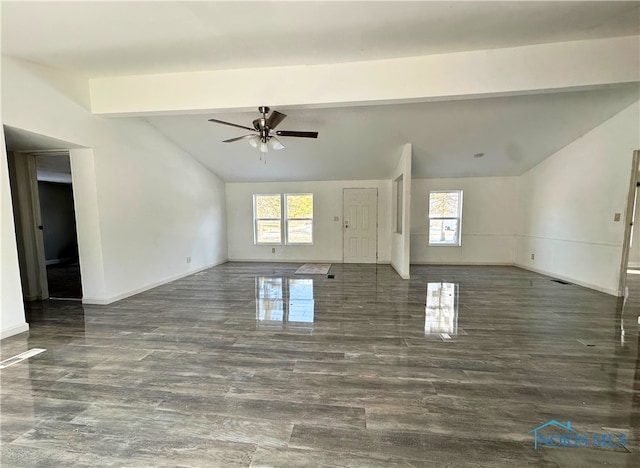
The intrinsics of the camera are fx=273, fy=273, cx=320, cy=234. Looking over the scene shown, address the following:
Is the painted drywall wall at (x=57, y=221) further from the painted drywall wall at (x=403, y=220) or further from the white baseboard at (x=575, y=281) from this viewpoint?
the white baseboard at (x=575, y=281)

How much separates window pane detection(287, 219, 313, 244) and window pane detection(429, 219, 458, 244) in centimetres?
317

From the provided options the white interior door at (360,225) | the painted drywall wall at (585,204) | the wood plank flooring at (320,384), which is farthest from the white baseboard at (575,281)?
the white interior door at (360,225)

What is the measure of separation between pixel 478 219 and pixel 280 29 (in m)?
6.27

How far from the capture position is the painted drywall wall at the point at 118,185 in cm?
315

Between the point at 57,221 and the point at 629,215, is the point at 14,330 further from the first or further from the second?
the point at 629,215

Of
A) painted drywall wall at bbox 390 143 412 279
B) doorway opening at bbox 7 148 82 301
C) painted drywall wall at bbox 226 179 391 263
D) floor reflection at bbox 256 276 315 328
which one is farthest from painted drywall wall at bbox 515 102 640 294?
doorway opening at bbox 7 148 82 301

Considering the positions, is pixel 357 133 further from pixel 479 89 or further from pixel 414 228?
pixel 414 228

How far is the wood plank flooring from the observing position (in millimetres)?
1465

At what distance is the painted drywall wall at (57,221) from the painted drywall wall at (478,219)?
9366 mm

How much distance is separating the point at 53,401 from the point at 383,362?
2.42m

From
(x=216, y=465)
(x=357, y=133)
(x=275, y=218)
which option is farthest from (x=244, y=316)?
(x=275, y=218)

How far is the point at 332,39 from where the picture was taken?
2729mm

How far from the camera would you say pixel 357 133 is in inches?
198

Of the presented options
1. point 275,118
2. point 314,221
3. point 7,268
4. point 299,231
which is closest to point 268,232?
point 299,231
